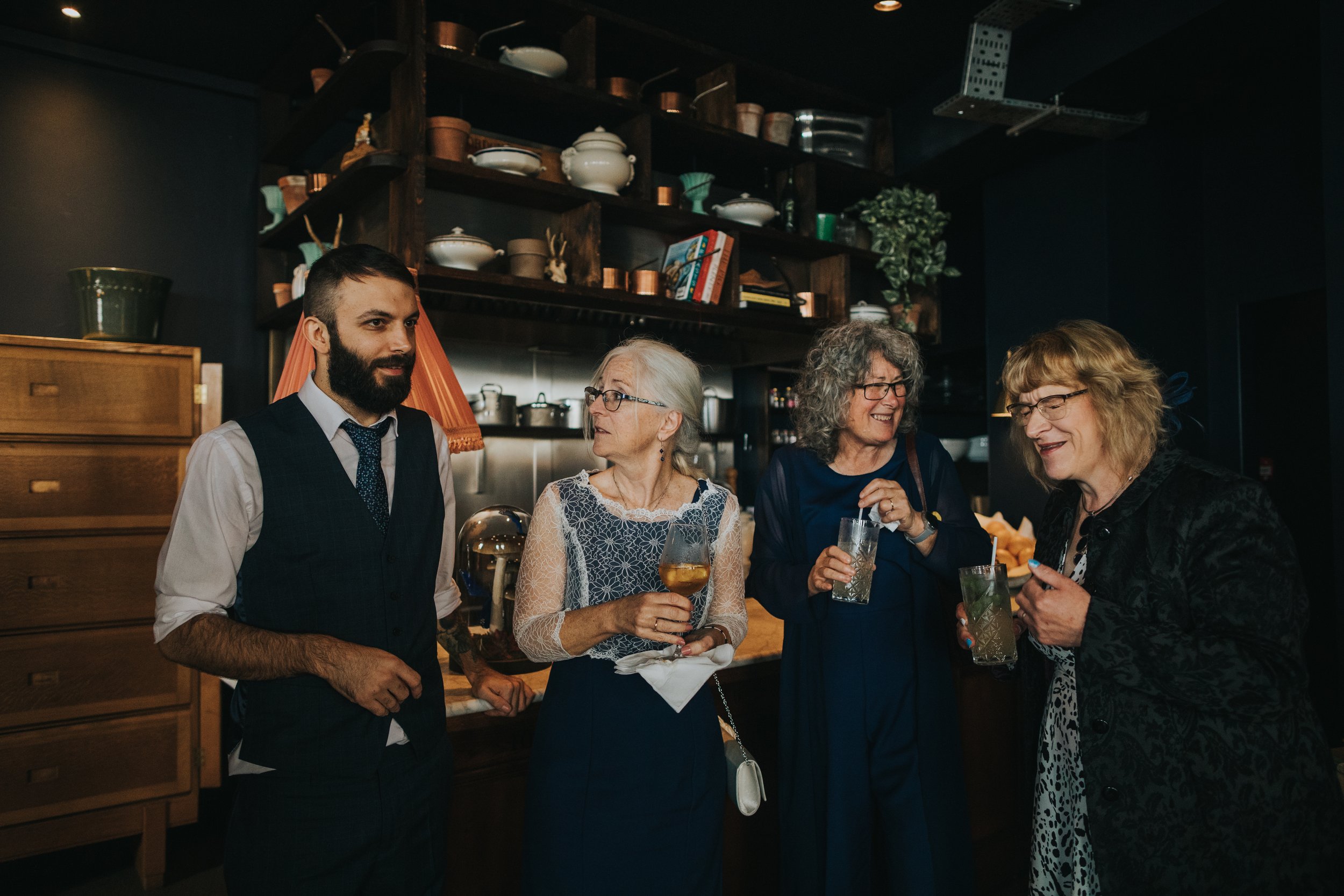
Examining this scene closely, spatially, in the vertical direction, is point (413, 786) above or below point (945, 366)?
below

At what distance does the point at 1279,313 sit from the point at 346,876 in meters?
5.06

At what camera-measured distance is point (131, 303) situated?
3.30 metres

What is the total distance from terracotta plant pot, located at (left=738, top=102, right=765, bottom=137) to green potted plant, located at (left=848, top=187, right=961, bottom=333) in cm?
79

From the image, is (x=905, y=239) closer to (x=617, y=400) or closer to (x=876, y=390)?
(x=876, y=390)

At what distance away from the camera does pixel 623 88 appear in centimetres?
361

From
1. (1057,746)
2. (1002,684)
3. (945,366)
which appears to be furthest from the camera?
(945,366)

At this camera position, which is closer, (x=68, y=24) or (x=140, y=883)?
(x=140, y=883)

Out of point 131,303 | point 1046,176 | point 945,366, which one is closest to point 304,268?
point 131,303

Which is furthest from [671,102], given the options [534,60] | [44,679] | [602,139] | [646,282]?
[44,679]

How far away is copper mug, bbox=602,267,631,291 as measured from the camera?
348 cm

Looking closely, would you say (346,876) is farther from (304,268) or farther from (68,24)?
(68,24)

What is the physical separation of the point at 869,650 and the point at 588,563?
0.78 m

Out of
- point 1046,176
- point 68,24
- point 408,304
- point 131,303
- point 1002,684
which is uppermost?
point 68,24

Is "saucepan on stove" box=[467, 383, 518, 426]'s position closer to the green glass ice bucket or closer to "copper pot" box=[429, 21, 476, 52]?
the green glass ice bucket
